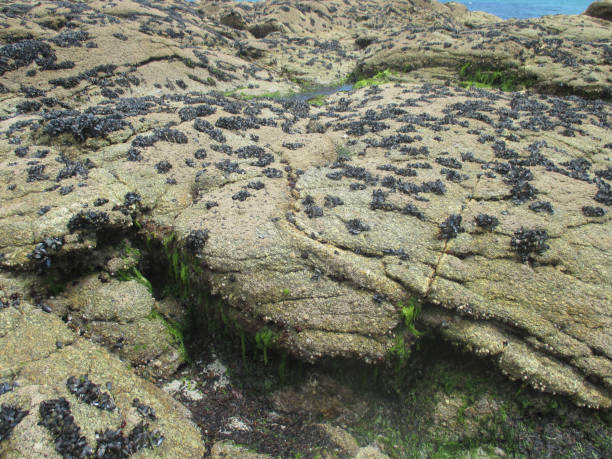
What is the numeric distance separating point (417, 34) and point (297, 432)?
88.1ft

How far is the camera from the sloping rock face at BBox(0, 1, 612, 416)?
679 centimetres

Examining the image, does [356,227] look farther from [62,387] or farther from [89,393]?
[62,387]

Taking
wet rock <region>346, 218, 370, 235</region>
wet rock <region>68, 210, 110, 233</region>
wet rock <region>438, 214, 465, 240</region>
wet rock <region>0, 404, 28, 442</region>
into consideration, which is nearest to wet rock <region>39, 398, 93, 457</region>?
wet rock <region>0, 404, 28, 442</region>

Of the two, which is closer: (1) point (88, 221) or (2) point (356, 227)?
(1) point (88, 221)

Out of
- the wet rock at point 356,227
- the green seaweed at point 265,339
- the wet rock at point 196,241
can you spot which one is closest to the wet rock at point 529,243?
the wet rock at point 356,227

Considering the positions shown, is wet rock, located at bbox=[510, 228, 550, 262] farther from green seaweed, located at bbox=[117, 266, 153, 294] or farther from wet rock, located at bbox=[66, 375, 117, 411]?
green seaweed, located at bbox=[117, 266, 153, 294]

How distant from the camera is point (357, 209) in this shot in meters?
8.43

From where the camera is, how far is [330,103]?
18469 millimetres

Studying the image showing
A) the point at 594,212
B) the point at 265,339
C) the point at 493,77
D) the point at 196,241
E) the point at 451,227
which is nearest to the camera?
the point at 265,339

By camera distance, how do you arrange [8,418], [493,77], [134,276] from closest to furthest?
[8,418] < [134,276] < [493,77]

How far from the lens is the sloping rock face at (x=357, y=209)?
6785 millimetres

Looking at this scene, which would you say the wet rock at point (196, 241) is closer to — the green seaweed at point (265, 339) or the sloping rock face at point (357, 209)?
the sloping rock face at point (357, 209)

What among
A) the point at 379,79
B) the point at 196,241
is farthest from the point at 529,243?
the point at 379,79

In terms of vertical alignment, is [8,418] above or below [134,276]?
above
